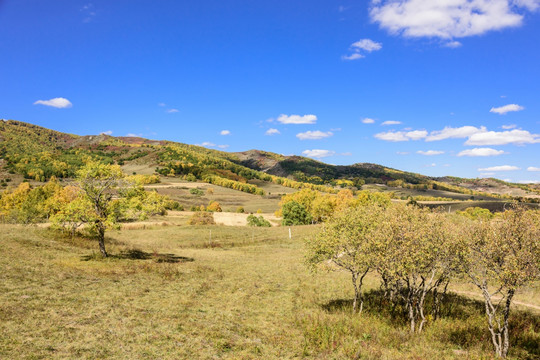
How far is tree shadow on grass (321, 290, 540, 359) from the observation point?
66.7ft

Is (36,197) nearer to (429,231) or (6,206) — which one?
(6,206)

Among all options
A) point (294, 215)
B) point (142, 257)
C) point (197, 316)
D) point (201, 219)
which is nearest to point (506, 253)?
point (197, 316)

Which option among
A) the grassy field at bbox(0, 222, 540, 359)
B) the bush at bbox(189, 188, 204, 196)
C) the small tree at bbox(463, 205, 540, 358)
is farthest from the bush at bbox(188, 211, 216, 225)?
the bush at bbox(189, 188, 204, 196)

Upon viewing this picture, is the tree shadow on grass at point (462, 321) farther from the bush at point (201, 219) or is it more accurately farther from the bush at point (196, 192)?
the bush at point (196, 192)

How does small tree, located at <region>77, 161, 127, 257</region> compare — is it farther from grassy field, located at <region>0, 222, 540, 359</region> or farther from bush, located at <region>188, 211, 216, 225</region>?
bush, located at <region>188, 211, 216, 225</region>

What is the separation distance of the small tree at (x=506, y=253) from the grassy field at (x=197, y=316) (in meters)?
5.12

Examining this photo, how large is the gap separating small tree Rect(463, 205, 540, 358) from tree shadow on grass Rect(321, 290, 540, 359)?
260 centimetres

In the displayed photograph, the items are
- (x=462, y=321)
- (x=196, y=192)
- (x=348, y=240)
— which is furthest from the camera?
(x=196, y=192)

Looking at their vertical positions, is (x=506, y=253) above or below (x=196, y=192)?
below

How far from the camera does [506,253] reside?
16359 mm

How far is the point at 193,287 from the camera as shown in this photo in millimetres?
29859

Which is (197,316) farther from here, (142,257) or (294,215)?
(294,215)

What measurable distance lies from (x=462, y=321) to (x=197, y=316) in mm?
20746

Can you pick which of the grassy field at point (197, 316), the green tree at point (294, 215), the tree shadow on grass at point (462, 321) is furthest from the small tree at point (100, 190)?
the green tree at point (294, 215)
